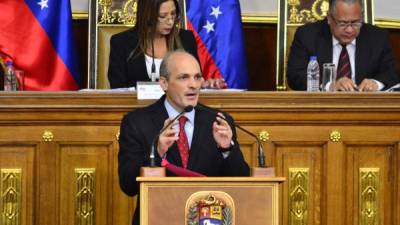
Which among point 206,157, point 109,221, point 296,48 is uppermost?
point 296,48

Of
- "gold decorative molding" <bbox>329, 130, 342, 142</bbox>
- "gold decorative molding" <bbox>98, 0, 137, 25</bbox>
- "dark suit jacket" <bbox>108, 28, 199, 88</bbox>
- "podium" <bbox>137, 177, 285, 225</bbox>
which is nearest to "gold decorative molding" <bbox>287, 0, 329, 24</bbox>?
"gold decorative molding" <bbox>98, 0, 137, 25</bbox>

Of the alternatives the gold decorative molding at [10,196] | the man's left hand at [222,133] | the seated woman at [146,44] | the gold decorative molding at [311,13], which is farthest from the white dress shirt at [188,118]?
the gold decorative molding at [311,13]

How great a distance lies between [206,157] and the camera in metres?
5.24

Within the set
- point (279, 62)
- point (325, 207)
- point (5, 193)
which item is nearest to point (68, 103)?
point (5, 193)

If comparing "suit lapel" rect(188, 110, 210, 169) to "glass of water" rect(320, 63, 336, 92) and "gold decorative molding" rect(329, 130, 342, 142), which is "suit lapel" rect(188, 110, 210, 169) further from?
"glass of water" rect(320, 63, 336, 92)

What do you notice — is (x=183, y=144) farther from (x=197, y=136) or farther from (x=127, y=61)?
(x=127, y=61)

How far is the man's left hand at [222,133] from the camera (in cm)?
498

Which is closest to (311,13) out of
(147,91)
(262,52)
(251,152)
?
(262,52)

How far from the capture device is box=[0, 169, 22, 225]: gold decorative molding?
19.9 feet

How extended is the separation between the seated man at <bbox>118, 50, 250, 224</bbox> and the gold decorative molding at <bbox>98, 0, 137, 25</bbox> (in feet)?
8.46

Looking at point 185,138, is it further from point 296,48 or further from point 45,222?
point 296,48

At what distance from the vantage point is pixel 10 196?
6.06 meters

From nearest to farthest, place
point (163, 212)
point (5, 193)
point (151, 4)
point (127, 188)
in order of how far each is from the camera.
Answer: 1. point (163, 212)
2. point (127, 188)
3. point (5, 193)
4. point (151, 4)

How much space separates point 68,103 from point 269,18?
2.76 m
